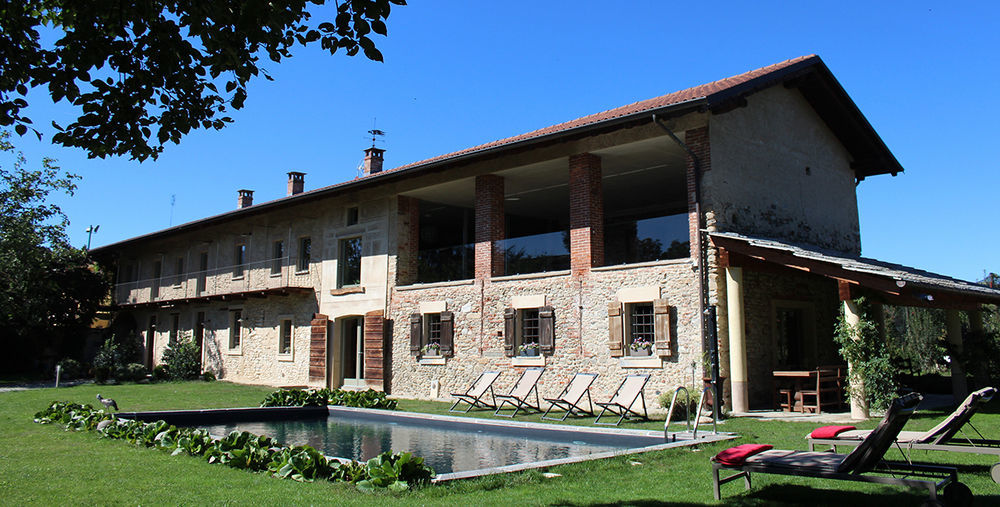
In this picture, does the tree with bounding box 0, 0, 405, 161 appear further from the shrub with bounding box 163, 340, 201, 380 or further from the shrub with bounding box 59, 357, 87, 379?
the shrub with bounding box 59, 357, 87, 379

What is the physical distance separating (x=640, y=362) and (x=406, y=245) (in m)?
7.20

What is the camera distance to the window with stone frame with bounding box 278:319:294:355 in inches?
803

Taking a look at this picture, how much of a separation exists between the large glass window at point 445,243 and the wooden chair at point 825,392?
24.5ft

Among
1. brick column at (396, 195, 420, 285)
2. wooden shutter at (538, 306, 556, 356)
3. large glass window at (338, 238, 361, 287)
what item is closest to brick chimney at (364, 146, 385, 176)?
large glass window at (338, 238, 361, 287)

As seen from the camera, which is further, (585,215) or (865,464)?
(585,215)

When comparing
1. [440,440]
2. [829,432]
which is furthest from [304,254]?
[829,432]

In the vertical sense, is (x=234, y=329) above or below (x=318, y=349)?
above

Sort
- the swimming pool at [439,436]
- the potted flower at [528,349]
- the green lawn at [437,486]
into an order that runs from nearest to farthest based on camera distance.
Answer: the green lawn at [437,486], the swimming pool at [439,436], the potted flower at [528,349]

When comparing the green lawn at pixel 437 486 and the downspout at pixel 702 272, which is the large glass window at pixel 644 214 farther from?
the green lawn at pixel 437 486

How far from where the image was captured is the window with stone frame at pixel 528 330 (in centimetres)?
1372

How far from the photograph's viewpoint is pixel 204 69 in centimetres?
541

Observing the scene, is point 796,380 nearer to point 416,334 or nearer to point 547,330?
point 547,330

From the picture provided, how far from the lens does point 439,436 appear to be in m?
10.2

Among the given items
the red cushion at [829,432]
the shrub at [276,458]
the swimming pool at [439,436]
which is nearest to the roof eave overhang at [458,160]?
the swimming pool at [439,436]
